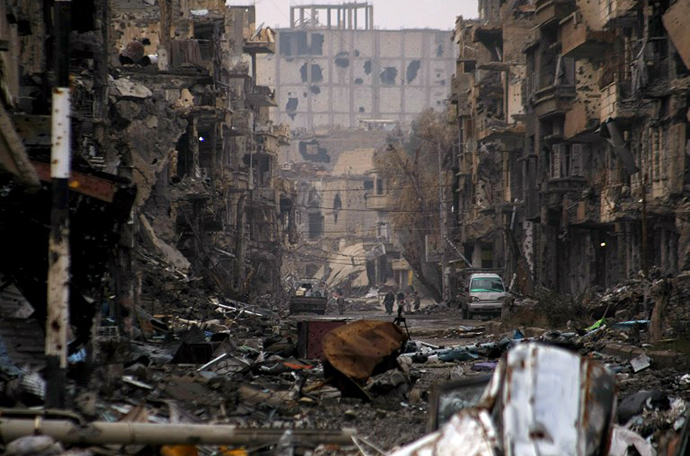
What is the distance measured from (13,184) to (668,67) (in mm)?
28880

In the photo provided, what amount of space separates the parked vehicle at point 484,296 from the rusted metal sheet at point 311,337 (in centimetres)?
2611

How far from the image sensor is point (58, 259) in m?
9.31

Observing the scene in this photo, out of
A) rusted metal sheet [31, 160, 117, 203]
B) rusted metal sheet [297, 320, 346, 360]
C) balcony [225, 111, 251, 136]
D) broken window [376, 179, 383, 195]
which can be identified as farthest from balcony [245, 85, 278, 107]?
rusted metal sheet [31, 160, 117, 203]

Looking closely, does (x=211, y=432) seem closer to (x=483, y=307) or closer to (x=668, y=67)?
(x=668, y=67)

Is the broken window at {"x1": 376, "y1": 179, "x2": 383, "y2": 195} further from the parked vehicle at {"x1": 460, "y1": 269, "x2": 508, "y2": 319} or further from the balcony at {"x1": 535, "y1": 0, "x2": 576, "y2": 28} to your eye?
the parked vehicle at {"x1": 460, "y1": 269, "x2": 508, "y2": 319}

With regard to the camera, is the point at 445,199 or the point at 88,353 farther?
the point at 445,199

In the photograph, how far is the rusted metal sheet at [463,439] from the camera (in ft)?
18.0

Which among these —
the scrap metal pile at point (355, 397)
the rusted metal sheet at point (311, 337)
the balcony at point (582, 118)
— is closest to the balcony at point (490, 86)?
the balcony at point (582, 118)

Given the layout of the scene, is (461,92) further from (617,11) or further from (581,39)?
(617,11)

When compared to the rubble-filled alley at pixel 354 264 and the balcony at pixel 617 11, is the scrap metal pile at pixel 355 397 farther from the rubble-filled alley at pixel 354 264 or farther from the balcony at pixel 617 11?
the balcony at pixel 617 11

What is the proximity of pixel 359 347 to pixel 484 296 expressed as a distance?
32.4m

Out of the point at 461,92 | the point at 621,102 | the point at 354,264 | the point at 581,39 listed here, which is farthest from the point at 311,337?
the point at 354,264

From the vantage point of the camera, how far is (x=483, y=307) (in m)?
46.4

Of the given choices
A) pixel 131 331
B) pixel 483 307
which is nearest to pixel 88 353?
pixel 131 331
